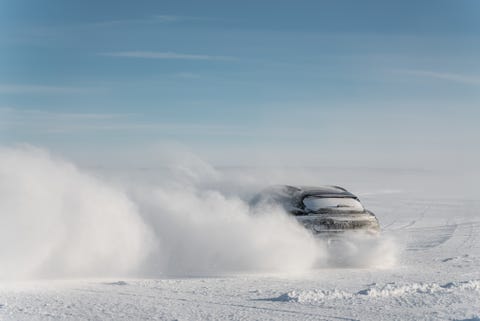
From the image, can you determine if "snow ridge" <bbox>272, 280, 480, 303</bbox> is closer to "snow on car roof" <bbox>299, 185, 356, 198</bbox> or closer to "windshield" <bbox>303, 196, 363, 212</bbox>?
"windshield" <bbox>303, 196, 363, 212</bbox>

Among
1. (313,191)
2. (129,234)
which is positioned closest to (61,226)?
(129,234)

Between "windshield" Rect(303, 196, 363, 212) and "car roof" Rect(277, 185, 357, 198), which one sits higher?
"car roof" Rect(277, 185, 357, 198)

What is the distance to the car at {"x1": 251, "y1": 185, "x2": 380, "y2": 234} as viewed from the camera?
1084 cm

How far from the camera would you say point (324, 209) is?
10930 mm

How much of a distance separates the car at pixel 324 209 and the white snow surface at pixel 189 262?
0.23 meters

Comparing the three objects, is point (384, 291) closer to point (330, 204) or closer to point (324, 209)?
point (324, 209)

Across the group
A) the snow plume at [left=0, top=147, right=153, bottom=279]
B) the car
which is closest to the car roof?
the car

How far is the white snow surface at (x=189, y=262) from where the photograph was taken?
288 inches

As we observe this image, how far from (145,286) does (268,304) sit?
2112 mm

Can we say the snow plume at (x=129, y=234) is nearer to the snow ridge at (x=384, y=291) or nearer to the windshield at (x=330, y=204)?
the windshield at (x=330, y=204)

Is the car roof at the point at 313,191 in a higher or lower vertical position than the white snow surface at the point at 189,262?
higher

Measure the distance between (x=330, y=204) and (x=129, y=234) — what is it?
11.6 ft

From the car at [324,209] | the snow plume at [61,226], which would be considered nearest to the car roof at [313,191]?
the car at [324,209]

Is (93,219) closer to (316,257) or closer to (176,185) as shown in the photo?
(176,185)
